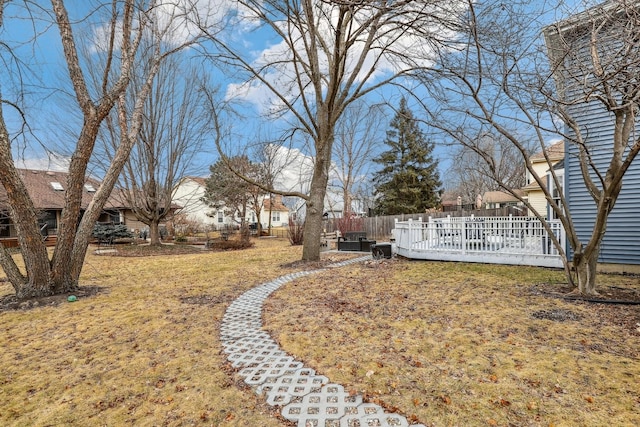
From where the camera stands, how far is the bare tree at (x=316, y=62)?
842 centimetres

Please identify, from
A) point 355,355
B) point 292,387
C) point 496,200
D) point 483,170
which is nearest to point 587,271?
point 355,355

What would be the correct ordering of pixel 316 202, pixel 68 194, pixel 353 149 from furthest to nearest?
1. pixel 353 149
2. pixel 316 202
3. pixel 68 194

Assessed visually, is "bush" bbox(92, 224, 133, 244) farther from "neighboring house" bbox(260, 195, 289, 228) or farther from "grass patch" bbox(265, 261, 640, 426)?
"neighboring house" bbox(260, 195, 289, 228)

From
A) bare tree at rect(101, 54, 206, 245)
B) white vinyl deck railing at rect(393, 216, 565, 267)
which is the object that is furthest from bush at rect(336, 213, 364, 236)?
white vinyl deck railing at rect(393, 216, 565, 267)

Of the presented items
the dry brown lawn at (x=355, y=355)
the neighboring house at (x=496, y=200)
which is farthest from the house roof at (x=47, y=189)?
the neighboring house at (x=496, y=200)

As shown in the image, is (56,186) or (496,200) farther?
(496,200)

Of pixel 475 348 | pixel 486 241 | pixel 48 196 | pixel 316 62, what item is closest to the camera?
pixel 475 348

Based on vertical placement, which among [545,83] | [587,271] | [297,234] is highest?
[545,83]

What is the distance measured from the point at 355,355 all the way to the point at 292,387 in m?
0.83

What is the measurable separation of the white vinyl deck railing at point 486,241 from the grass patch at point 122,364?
6.01m

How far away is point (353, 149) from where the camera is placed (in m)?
26.0

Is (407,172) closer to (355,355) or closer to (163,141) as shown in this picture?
(163,141)

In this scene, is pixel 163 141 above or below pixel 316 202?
above

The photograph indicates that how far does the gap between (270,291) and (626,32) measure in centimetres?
631
